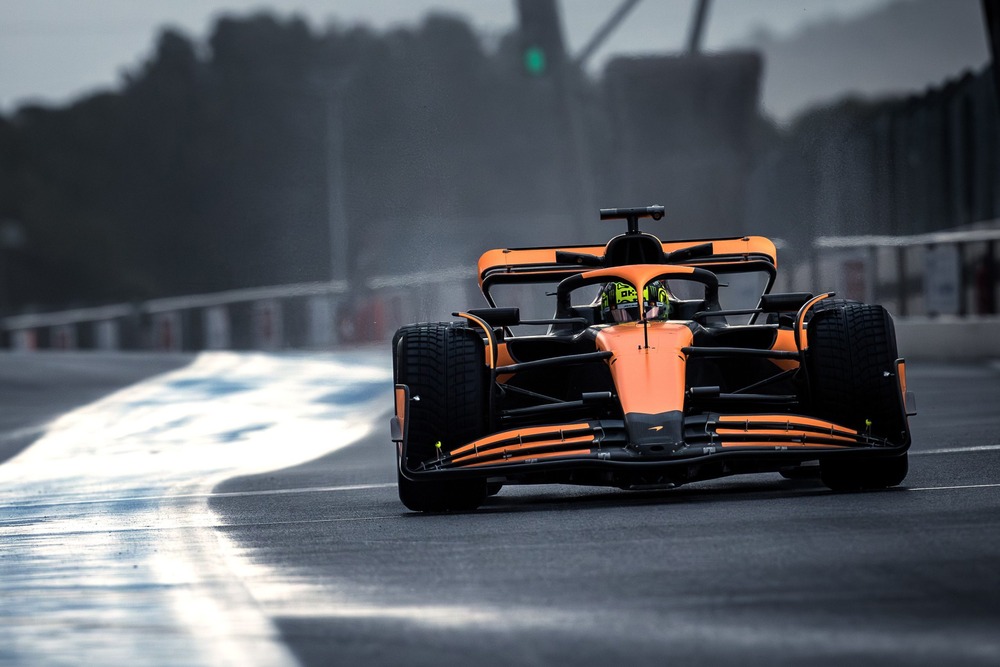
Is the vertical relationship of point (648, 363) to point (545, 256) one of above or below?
below

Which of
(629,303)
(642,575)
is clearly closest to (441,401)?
(629,303)

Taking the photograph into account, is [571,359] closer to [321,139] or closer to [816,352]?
[816,352]

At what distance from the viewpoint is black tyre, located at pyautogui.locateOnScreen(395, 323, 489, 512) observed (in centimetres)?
827

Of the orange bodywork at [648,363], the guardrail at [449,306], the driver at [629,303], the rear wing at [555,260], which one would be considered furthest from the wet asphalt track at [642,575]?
the guardrail at [449,306]

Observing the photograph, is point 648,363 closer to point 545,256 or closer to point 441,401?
point 441,401

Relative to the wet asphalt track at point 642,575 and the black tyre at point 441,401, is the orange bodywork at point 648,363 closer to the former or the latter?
the wet asphalt track at point 642,575

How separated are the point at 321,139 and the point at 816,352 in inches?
2715

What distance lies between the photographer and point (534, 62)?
24000mm

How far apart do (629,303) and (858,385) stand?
145cm

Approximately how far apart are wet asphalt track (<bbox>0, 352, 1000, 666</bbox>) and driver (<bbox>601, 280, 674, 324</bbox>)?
897 millimetres

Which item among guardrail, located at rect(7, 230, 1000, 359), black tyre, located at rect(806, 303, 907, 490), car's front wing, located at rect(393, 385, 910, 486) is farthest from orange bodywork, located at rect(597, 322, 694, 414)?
guardrail, located at rect(7, 230, 1000, 359)

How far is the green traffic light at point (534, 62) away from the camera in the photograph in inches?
943

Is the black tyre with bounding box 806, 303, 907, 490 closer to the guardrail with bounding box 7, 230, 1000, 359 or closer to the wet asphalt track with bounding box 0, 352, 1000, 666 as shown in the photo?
the wet asphalt track with bounding box 0, 352, 1000, 666

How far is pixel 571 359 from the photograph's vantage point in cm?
844
